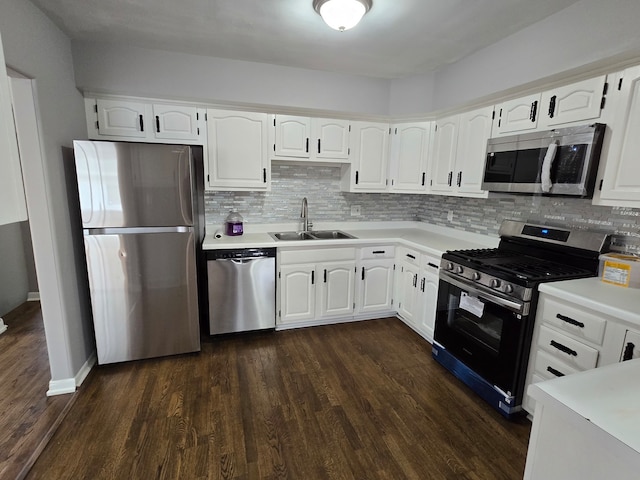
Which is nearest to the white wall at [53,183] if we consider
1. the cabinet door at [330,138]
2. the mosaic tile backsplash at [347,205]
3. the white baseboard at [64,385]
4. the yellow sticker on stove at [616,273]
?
the white baseboard at [64,385]

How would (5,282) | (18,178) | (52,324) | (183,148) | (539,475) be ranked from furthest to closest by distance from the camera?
(5,282) < (183,148) < (52,324) < (539,475) < (18,178)

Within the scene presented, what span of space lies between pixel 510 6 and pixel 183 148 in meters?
2.24

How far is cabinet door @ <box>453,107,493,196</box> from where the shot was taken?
2.53 m

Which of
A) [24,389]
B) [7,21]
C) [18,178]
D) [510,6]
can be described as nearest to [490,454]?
[18,178]

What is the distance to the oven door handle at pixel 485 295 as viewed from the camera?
1.89 metres

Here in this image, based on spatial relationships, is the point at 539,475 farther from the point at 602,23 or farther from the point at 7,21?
the point at 7,21

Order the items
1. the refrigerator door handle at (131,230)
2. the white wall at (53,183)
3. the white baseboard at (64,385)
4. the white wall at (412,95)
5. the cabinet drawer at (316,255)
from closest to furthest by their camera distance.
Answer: the white wall at (53,183) → the white baseboard at (64,385) → the refrigerator door handle at (131,230) → the cabinet drawer at (316,255) → the white wall at (412,95)

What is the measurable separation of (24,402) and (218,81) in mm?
2676

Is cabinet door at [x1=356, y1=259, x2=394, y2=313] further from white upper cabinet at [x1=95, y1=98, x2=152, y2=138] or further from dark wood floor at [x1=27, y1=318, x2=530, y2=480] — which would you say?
white upper cabinet at [x1=95, y1=98, x2=152, y2=138]

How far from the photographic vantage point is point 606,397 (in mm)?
854

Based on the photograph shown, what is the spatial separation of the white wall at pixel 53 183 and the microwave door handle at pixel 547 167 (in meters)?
3.03

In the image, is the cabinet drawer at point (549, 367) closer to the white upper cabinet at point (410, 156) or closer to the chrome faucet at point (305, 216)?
the white upper cabinet at point (410, 156)

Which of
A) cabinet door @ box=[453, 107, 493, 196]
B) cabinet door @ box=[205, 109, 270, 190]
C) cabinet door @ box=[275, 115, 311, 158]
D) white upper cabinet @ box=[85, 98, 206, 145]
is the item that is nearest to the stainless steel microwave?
cabinet door @ box=[453, 107, 493, 196]

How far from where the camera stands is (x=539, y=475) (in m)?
0.91
